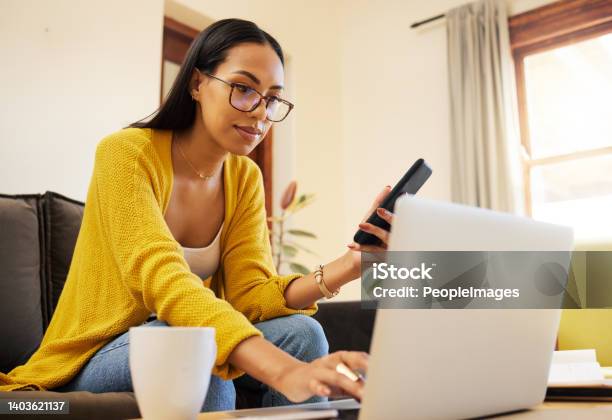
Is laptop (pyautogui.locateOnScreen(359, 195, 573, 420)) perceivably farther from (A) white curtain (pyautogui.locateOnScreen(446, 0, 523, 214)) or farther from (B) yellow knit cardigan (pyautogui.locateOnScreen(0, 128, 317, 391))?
(A) white curtain (pyautogui.locateOnScreen(446, 0, 523, 214))

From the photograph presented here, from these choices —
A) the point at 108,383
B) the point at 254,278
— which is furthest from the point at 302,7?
the point at 108,383

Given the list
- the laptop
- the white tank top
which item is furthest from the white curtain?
the laptop

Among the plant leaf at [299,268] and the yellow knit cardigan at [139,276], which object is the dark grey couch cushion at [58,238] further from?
the plant leaf at [299,268]

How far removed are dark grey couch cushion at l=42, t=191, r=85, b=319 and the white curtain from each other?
81.2 inches

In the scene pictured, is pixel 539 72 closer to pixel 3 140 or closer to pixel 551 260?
pixel 3 140

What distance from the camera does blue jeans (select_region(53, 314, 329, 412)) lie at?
2.81 ft

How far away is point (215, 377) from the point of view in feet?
2.70

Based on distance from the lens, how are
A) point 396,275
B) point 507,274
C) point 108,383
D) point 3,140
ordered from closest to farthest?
1. point 396,275
2. point 507,274
3. point 108,383
4. point 3,140

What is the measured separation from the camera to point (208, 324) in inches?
27.6

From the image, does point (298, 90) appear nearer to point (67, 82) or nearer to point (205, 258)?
point (67, 82)

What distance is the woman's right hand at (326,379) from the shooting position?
541mm

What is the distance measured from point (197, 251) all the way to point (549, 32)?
8.54ft

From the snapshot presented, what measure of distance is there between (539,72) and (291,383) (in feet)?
9.87

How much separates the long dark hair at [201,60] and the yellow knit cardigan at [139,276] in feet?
0.13
